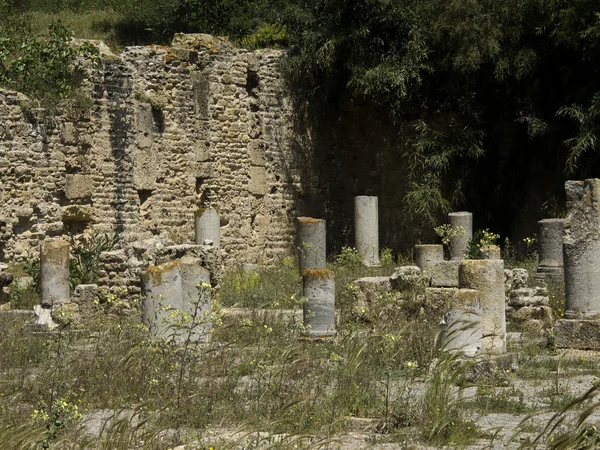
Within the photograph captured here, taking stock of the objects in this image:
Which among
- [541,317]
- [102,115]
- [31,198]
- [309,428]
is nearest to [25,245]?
[31,198]

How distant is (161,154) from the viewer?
765 inches

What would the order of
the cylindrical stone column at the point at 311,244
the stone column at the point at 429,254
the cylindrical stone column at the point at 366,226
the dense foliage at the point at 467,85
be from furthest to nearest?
1. the cylindrical stone column at the point at 366,226
2. the dense foliage at the point at 467,85
3. the cylindrical stone column at the point at 311,244
4. the stone column at the point at 429,254

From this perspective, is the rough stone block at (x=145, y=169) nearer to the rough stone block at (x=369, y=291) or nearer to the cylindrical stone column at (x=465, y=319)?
the rough stone block at (x=369, y=291)

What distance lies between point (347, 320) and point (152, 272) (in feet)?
9.18

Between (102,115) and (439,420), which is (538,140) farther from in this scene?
(439,420)

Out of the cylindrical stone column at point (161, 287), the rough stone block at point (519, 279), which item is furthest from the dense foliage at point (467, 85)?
the cylindrical stone column at point (161, 287)

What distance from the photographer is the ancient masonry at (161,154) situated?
1753 cm

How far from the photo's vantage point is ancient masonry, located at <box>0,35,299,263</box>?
57.5ft

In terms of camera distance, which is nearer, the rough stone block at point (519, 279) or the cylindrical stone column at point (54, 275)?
the cylindrical stone column at point (54, 275)

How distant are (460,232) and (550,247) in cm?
184

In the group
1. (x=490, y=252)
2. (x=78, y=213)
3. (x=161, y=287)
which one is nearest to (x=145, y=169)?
(x=78, y=213)

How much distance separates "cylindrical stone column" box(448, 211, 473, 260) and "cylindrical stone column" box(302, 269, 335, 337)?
577 centimetres

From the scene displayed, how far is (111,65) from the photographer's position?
18.8 meters

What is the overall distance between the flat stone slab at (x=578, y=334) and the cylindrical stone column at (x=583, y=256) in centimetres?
19
